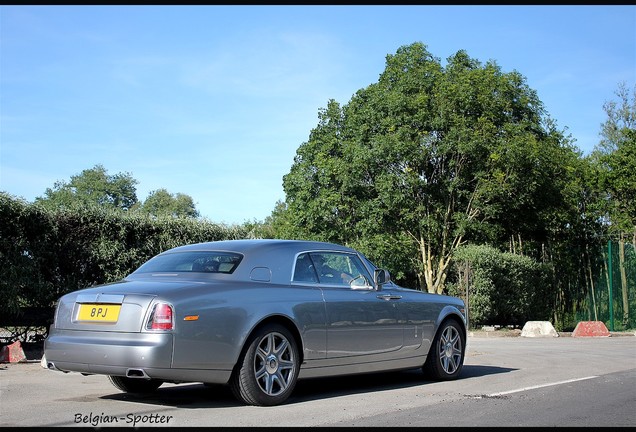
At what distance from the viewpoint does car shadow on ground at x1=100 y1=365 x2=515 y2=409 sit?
24.8 feet

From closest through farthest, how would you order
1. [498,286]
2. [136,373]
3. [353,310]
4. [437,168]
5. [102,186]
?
[136,373] < [353,310] < [498,286] < [437,168] < [102,186]

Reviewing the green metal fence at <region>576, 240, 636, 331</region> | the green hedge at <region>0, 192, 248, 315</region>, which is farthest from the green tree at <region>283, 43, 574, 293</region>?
the green hedge at <region>0, 192, 248, 315</region>

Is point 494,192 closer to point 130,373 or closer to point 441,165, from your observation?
point 441,165

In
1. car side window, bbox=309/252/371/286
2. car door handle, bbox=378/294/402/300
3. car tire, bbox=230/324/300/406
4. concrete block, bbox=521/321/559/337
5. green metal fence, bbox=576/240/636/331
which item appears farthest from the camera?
green metal fence, bbox=576/240/636/331

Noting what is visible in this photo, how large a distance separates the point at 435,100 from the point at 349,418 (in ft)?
79.1

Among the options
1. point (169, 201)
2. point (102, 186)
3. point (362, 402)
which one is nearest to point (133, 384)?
point (362, 402)

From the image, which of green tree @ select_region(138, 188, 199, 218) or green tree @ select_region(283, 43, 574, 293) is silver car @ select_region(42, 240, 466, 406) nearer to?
green tree @ select_region(283, 43, 574, 293)

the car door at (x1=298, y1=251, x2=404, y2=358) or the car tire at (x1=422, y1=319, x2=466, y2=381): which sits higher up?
the car door at (x1=298, y1=251, x2=404, y2=358)

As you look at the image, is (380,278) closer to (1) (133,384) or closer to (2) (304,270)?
(2) (304,270)

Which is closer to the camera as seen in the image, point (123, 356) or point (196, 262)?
point (123, 356)

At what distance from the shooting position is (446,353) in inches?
381

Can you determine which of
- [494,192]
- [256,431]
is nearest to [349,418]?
[256,431]

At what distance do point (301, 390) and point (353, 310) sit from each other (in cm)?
111

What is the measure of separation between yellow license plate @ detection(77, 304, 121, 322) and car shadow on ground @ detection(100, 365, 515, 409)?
3.35ft
